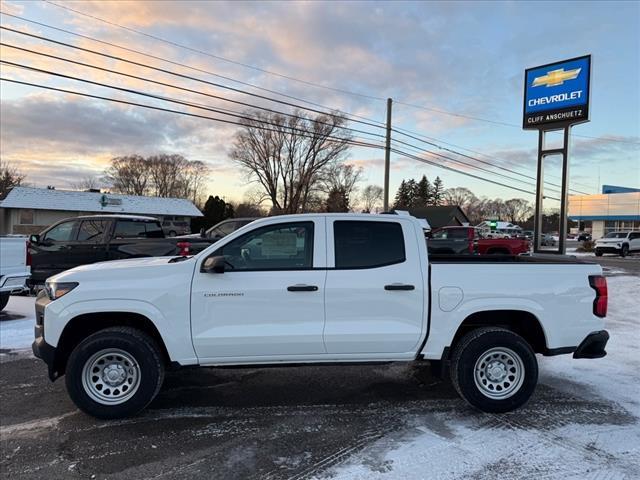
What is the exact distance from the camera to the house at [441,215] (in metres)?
61.7

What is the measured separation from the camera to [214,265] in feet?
13.8

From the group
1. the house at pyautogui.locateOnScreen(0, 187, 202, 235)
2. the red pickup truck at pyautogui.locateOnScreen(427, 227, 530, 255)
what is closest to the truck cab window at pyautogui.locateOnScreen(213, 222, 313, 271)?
the red pickup truck at pyautogui.locateOnScreen(427, 227, 530, 255)

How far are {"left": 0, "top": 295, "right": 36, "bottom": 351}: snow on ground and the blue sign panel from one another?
1848cm

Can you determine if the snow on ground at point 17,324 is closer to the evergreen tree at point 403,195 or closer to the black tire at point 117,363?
the black tire at point 117,363

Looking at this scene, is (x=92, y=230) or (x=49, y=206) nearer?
(x=92, y=230)

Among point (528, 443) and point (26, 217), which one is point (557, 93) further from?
point (26, 217)

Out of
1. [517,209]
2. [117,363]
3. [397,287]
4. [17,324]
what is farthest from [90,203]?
[517,209]

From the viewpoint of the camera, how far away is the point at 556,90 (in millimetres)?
18922

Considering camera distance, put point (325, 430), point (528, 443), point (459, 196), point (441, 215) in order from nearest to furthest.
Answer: point (528, 443)
point (325, 430)
point (441, 215)
point (459, 196)

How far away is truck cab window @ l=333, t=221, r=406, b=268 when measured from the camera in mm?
4496

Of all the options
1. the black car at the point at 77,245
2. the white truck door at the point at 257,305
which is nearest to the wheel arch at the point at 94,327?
the white truck door at the point at 257,305

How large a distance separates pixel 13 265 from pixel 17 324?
1.02 metres

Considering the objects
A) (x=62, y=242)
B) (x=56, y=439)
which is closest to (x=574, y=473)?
(x=56, y=439)

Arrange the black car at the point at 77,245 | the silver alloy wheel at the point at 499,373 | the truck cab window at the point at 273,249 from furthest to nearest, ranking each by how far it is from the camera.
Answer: the black car at the point at 77,245
the silver alloy wheel at the point at 499,373
the truck cab window at the point at 273,249
